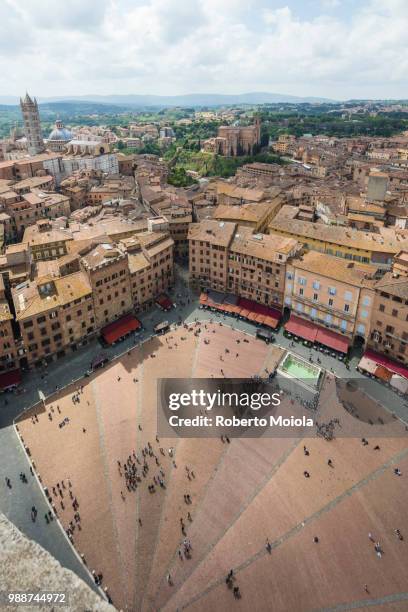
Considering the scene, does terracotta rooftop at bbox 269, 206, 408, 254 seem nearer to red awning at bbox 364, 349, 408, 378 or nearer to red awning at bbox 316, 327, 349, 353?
red awning at bbox 316, 327, 349, 353

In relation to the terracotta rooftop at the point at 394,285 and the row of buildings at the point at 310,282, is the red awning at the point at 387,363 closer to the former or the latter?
the row of buildings at the point at 310,282

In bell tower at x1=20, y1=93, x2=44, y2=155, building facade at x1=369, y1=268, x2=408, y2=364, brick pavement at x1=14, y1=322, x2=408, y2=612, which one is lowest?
brick pavement at x1=14, y1=322, x2=408, y2=612

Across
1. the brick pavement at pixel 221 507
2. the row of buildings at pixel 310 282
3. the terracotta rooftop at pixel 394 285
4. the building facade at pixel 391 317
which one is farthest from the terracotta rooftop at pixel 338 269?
the brick pavement at pixel 221 507

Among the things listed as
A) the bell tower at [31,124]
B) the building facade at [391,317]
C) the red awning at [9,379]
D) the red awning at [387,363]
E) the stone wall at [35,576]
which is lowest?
the red awning at [9,379]

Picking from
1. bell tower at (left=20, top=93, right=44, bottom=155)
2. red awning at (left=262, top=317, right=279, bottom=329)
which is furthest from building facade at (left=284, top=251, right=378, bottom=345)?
bell tower at (left=20, top=93, right=44, bottom=155)

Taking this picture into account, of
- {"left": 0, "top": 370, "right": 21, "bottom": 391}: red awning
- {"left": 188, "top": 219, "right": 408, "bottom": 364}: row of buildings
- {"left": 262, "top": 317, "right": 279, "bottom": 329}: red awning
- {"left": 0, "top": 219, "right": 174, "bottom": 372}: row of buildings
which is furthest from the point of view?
{"left": 262, "top": 317, "right": 279, "bottom": 329}: red awning

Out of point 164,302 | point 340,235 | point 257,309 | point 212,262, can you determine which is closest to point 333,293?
point 257,309

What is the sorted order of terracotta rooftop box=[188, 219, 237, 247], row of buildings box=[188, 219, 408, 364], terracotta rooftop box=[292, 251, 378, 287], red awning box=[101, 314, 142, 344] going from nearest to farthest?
row of buildings box=[188, 219, 408, 364], terracotta rooftop box=[292, 251, 378, 287], red awning box=[101, 314, 142, 344], terracotta rooftop box=[188, 219, 237, 247]

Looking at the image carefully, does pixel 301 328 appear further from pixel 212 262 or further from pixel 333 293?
pixel 212 262
